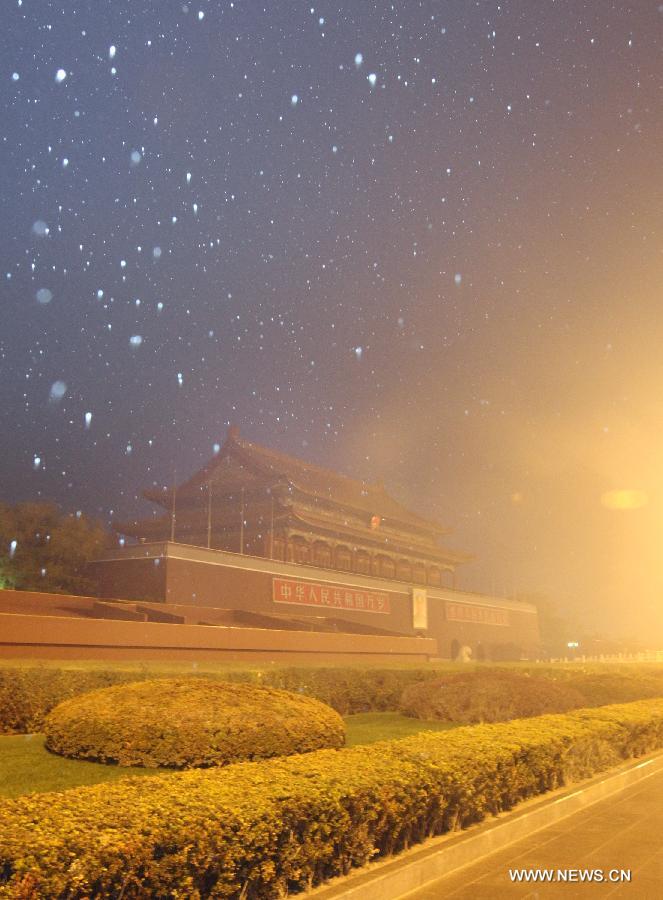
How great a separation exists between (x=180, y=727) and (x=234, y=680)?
16.9ft

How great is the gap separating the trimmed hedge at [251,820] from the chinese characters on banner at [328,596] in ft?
76.5

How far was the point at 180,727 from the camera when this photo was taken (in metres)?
7.54

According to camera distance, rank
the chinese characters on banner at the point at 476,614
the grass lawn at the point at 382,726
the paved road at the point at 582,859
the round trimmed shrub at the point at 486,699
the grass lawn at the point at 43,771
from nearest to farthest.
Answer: the paved road at the point at 582,859, the grass lawn at the point at 43,771, the grass lawn at the point at 382,726, the round trimmed shrub at the point at 486,699, the chinese characters on banner at the point at 476,614

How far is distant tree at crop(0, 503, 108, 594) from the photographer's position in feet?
86.0

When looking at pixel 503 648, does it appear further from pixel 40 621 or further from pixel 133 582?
pixel 40 621

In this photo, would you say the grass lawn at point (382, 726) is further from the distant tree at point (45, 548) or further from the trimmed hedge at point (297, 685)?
the distant tree at point (45, 548)

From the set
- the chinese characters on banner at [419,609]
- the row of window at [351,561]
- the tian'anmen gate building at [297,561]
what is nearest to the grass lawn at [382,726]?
the tian'anmen gate building at [297,561]

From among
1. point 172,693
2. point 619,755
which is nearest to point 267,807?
point 172,693

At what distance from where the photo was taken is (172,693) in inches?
322

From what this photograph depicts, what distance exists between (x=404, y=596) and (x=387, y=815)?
33.3m

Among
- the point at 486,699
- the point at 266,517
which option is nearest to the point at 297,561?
the point at 266,517

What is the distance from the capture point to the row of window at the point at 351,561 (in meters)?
34.8

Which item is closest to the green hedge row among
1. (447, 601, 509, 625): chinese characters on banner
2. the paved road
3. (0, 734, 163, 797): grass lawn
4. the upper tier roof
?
(0, 734, 163, 797): grass lawn

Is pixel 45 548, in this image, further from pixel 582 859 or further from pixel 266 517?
pixel 582 859
